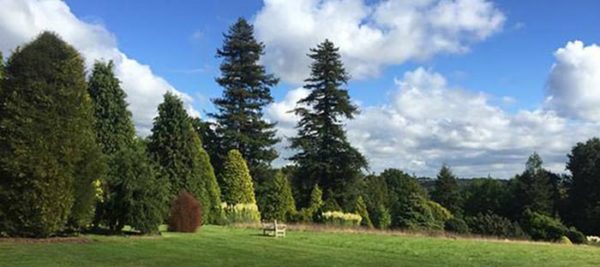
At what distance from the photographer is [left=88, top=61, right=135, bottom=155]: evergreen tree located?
23875mm

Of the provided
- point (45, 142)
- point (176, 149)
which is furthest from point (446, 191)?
point (45, 142)

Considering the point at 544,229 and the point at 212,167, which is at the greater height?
the point at 212,167

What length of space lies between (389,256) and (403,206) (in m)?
24.5

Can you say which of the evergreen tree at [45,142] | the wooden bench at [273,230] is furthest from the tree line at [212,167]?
the wooden bench at [273,230]

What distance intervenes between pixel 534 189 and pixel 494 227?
25.3 m

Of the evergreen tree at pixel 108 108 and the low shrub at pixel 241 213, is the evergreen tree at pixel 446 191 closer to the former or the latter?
the low shrub at pixel 241 213

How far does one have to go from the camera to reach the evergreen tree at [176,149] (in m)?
29.3

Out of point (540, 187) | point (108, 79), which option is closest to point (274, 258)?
point (108, 79)

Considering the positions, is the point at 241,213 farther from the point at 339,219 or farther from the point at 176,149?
the point at 176,149

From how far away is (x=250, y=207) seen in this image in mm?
37844

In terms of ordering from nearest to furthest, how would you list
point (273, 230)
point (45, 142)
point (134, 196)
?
point (45, 142)
point (134, 196)
point (273, 230)

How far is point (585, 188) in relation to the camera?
6588 centimetres

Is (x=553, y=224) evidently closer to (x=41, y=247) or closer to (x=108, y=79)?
(x=108, y=79)

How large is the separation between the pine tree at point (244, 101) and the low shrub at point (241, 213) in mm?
10978
